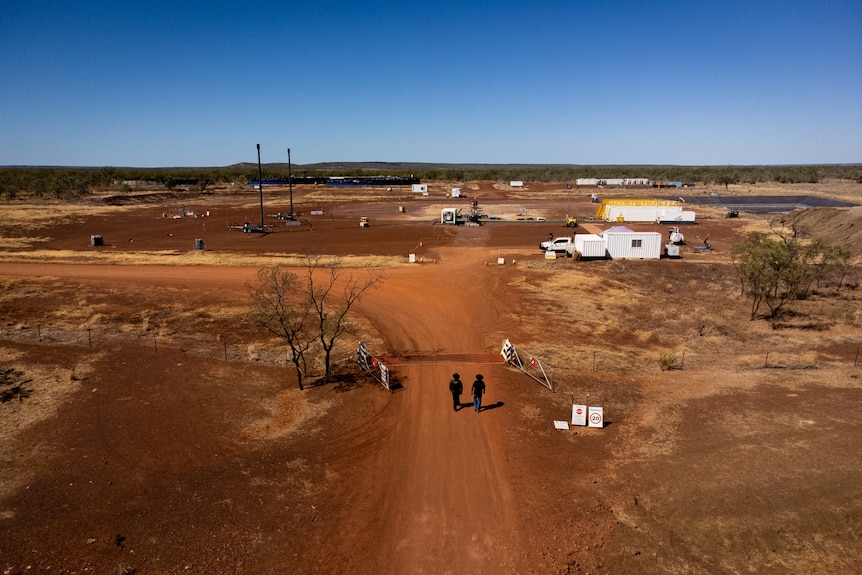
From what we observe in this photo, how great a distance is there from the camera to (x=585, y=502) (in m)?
13.9

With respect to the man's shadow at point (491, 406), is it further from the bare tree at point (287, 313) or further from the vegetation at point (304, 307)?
the bare tree at point (287, 313)

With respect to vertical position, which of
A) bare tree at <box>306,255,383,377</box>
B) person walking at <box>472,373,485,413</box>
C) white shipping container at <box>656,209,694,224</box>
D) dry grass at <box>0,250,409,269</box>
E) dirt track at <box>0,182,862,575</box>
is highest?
white shipping container at <box>656,209,694,224</box>

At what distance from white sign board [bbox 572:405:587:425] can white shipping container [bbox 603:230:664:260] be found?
31929mm

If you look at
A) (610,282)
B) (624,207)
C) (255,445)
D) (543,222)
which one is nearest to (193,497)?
(255,445)

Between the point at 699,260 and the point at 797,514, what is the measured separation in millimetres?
39112

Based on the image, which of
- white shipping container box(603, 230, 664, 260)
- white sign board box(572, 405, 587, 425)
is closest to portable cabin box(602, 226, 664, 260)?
white shipping container box(603, 230, 664, 260)

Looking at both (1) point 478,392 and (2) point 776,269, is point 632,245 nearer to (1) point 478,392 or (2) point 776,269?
(2) point 776,269

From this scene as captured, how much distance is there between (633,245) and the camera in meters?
47.5

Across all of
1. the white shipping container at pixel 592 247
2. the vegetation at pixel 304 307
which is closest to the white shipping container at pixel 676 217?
the white shipping container at pixel 592 247

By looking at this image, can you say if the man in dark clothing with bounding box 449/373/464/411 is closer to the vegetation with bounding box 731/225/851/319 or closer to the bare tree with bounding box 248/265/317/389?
the bare tree with bounding box 248/265/317/389

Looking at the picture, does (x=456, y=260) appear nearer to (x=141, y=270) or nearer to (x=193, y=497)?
(x=141, y=270)

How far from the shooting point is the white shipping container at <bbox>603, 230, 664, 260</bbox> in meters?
47.1

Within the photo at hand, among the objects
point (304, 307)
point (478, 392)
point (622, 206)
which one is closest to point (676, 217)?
point (622, 206)

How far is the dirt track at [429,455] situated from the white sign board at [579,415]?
53 cm
